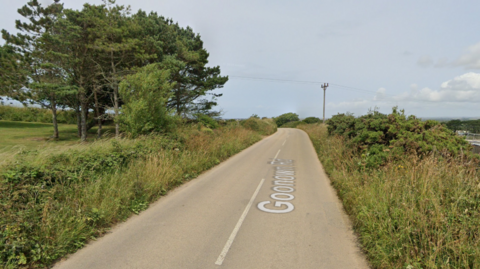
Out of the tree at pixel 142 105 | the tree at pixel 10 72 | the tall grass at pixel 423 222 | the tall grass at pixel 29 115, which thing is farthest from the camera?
the tall grass at pixel 29 115

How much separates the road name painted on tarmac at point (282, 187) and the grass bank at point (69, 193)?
3.38 metres

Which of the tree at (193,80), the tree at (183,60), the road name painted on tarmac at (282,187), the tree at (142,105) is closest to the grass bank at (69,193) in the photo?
the tree at (142,105)

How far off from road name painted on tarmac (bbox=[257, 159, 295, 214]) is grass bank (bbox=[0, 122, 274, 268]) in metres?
3.38

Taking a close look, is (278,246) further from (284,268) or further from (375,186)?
(375,186)

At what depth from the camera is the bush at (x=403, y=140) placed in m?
6.91

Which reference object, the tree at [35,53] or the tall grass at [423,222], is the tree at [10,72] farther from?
the tall grass at [423,222]

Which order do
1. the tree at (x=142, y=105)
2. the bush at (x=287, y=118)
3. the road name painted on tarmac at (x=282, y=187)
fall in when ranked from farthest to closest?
the bush at (x=287, y=118) → the tree at (x=142, y=105) → the road name painted on tarmac at (x=282, y=187)

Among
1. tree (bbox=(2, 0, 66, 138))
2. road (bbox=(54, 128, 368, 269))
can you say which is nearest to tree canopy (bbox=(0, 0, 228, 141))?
tree (bbox=(2, 0, 66, 138))

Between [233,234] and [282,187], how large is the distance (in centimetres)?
391

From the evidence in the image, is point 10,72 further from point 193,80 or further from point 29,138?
point 193,80

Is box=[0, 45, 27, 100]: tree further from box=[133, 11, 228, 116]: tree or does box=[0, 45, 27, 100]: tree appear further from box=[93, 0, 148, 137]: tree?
box=[133, 11, 228, 116]: tree

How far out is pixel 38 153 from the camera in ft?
18.2

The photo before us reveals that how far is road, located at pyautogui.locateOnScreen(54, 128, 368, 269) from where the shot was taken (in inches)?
150

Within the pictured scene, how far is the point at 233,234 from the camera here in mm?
4742
